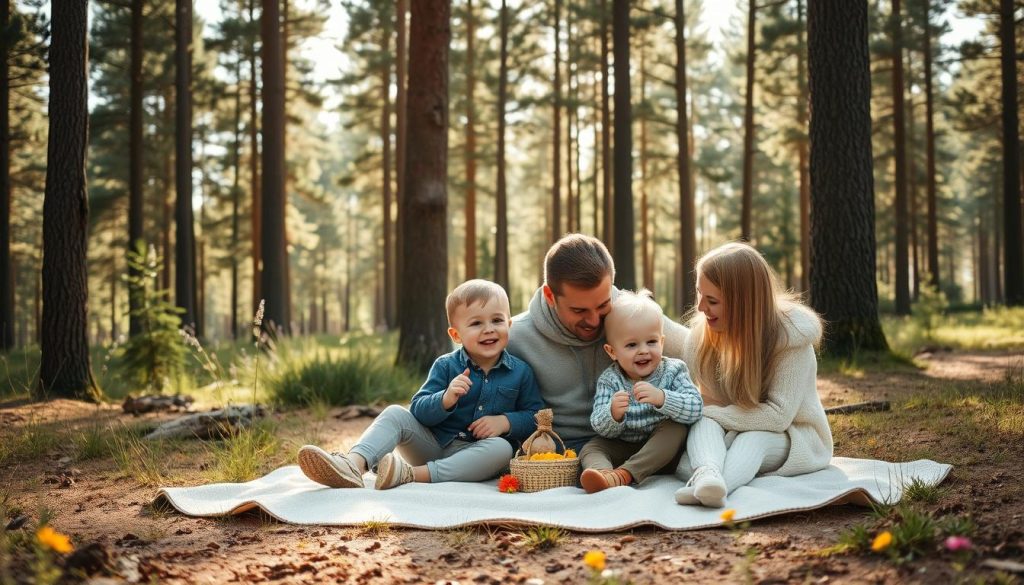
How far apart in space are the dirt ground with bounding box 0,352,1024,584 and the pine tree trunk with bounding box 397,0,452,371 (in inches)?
215

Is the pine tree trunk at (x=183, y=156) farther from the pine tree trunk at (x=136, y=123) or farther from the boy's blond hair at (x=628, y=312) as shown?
the boy's blond hair at (x=628, y=312)

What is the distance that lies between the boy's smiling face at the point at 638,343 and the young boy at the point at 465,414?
667 millimetres

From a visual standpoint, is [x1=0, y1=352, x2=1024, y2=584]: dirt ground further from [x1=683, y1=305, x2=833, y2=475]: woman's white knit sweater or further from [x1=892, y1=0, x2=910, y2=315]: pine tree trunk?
[x1=892, y1=0, x2=910, y2=315]: pine tree trunk

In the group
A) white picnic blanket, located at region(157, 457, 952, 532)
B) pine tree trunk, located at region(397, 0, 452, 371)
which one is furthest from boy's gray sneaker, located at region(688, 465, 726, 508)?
pine tree trunk, located at region(397, 0, 452, 371)

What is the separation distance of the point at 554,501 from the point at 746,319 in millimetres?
1401

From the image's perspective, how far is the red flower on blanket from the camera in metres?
4.38

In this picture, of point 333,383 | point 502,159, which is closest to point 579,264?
point 333,383

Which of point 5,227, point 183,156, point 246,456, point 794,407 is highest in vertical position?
point 183,156

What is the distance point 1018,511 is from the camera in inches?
130

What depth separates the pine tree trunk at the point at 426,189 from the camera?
9734 millimetres

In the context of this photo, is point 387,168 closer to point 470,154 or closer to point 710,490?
point 470,154

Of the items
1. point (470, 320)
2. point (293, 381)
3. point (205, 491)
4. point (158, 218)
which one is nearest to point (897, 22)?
point (293, 381)

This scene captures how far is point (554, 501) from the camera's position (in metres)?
3.96

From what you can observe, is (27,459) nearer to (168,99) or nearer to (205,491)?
(205,491)
